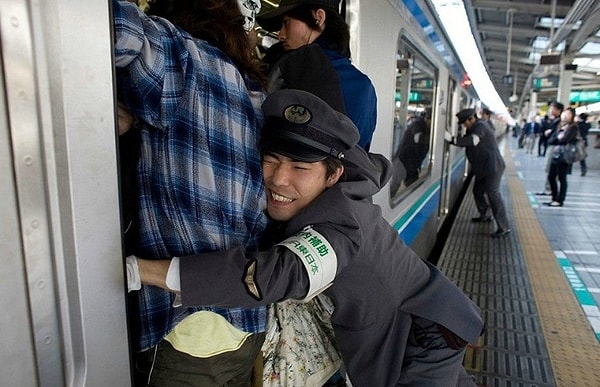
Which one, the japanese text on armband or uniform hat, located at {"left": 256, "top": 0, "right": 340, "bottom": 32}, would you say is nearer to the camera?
the japanese text on armband

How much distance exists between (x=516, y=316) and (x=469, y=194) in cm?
663

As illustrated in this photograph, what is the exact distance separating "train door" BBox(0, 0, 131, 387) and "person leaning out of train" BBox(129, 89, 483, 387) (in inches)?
6.3

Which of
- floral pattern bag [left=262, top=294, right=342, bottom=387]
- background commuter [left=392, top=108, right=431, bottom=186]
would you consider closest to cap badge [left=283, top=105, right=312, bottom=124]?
floral pattern bag [left=262, top=294, right=342, bottom=387]

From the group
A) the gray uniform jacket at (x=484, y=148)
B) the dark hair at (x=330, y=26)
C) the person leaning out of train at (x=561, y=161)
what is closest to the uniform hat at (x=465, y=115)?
the gray uniform jacket at (x=484, y=148)

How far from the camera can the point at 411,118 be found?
3.72 meters

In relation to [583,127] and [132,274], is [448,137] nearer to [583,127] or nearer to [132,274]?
[132,274]

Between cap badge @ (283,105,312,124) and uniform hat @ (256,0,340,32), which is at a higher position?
uniform hat @ (256,0,340,32)

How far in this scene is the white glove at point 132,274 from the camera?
2.89 ft

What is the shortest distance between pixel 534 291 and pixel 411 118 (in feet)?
5.93

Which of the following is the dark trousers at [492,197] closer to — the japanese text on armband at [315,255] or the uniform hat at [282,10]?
the uniform hat at [282,10]

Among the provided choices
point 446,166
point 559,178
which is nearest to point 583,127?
point 559,178

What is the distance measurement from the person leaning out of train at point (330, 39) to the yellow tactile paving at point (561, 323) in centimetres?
207

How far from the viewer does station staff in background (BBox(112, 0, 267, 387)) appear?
34.5 inches

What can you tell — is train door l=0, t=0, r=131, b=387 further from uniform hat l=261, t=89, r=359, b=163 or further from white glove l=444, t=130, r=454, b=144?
white glove l=444, t=130, r=454, b=144
